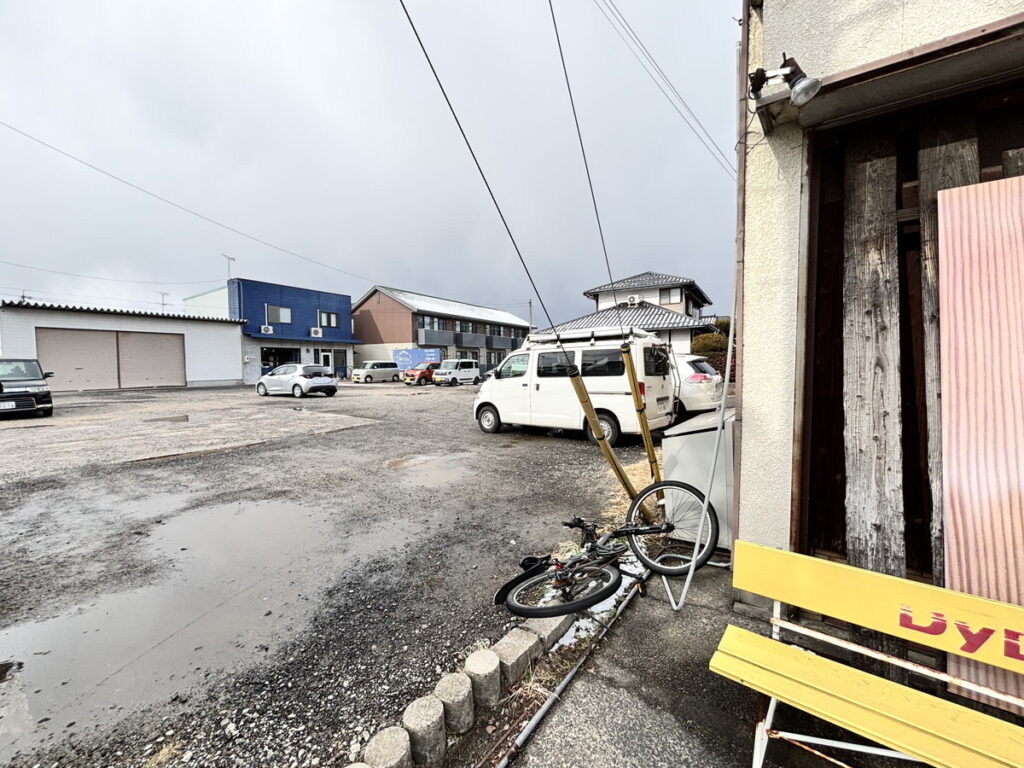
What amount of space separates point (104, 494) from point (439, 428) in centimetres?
595

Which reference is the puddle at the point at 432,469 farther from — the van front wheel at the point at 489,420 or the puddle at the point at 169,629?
the van front wheel at the point at 489,420

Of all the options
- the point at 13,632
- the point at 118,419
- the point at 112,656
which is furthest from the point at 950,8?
the point at 118,419

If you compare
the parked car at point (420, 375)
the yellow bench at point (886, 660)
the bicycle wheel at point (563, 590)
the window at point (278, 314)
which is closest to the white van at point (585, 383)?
the bicycle wheel at point (563, 590)

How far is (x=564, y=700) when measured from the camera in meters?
1.95

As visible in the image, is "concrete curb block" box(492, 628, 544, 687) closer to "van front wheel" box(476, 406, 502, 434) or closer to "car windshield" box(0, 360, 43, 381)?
"van front wheel" box(476, 406, 502, 434)

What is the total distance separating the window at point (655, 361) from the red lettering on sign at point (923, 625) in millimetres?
5092

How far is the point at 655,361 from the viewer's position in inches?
278

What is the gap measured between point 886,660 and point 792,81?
258cm

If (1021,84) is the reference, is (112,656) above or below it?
below

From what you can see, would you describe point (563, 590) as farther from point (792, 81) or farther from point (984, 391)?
point (792, 81)

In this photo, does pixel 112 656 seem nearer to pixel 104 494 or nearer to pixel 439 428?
pixel 104 494

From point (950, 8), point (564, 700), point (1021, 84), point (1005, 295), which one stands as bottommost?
point (564, 700)

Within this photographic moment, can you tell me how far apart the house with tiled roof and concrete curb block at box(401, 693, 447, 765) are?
19.1 meters

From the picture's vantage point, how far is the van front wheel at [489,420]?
9.05 metres
